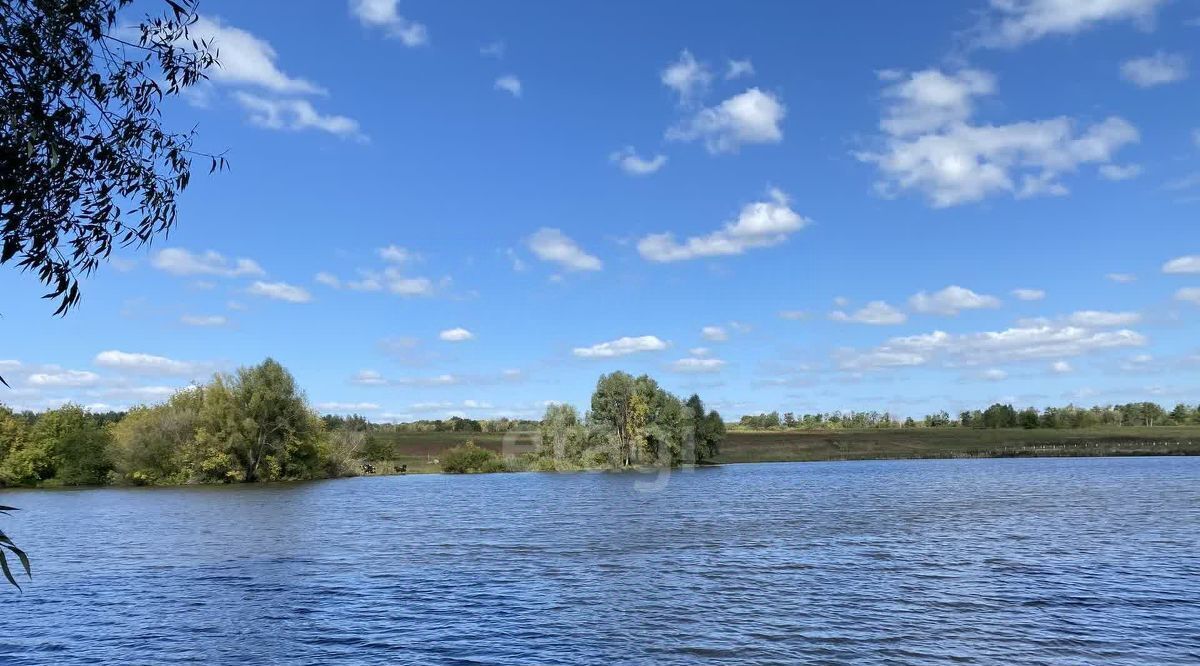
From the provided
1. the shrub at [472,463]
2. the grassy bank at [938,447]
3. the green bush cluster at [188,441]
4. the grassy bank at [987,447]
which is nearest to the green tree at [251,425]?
the green bush cluster at [188,441]

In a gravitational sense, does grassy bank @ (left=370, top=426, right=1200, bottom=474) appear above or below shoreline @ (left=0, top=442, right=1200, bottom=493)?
above

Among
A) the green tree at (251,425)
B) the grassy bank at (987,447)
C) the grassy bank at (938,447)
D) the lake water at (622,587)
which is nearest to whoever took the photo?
the lake water at (622,587)

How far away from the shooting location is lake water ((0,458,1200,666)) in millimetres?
20797

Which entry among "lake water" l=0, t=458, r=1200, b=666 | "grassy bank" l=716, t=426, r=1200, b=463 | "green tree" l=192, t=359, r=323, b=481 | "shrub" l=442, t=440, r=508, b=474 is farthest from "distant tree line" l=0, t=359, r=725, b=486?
"grassy bank" l=716, t=426, r=1200, b=463

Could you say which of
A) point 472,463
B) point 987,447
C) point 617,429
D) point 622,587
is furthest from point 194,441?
point 987,447

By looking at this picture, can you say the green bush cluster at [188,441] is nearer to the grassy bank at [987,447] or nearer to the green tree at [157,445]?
the green tree at [157,445]

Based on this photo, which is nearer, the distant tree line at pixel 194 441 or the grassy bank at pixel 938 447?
the distant tree line at pixel 194 441

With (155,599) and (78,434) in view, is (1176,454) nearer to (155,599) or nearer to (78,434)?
(155,599)

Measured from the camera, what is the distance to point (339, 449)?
4911 inches

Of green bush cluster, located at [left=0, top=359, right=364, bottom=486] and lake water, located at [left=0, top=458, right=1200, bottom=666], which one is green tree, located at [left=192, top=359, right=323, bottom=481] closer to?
green bush cluster, located at [left=0, top=359, right=364, bottom=486]

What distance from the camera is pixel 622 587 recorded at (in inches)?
1156

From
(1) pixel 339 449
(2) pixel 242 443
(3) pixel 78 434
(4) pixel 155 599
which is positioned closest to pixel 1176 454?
(1) pixel 339 449

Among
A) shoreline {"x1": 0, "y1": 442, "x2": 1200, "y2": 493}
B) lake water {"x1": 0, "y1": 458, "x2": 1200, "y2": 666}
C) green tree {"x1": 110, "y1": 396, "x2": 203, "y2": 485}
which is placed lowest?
shoreline {"x1": 0, "y1": 442, "x2": 1200, "y2": 493}

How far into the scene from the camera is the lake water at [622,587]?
20.8 metres
